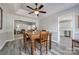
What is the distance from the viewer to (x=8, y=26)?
208 centimetres

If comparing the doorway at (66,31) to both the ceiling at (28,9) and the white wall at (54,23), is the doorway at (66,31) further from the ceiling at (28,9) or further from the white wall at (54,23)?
the ceiling at (28,9)

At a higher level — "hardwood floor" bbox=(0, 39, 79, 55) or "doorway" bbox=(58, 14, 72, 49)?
"doorway" bbox=(58, 14, 72, 49)

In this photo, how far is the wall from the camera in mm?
2057

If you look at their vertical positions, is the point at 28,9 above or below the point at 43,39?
above

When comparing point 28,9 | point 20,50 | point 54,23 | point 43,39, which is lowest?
point 20,50

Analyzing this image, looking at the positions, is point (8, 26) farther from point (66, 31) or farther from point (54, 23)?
point (66, 31)

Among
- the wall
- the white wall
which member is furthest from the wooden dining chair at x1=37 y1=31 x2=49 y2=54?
the wall

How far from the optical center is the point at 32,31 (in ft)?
6.98

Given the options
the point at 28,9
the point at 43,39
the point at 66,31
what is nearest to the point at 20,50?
the point at 43,39

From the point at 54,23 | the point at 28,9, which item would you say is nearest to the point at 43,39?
the point at 54,23

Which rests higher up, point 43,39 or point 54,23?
point 54,23

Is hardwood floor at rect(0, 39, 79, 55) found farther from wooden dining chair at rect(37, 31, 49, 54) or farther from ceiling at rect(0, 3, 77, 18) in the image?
ceiling at rect(0, 3, 77, 18)

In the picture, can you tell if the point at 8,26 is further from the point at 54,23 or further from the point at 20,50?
the point at 54,23

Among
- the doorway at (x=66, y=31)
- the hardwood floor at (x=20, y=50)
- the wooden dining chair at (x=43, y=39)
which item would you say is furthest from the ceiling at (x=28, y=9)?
the hardwood floor at (x=20, y=50)
